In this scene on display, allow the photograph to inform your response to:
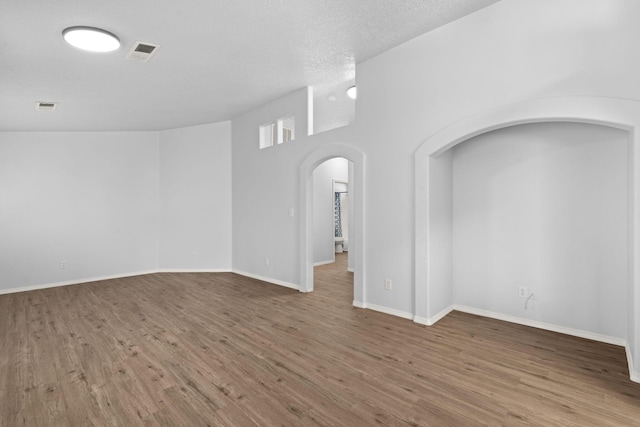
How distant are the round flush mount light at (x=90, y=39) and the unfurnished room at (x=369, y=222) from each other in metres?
0.02

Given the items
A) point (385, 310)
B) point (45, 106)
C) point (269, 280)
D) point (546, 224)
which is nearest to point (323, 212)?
point (269, 280)

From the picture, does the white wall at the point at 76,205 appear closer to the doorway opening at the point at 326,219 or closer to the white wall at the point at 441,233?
the doorway opening at the point at 326,219

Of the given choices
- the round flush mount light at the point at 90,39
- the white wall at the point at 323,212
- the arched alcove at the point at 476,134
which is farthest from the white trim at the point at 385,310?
the round flush mount light at the point at 90,39

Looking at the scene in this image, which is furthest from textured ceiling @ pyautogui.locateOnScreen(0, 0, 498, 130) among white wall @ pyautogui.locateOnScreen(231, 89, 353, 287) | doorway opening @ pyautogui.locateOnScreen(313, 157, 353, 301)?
doorway opening @ pyautogui.locateOnScreen(313, 157, 353, 301)

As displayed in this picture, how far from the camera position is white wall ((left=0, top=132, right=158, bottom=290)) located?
545 centimetres

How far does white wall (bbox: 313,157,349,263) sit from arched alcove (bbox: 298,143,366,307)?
8.48 feet

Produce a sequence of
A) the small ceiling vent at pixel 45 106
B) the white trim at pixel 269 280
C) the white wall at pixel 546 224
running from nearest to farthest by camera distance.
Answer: the white wall at pixel 546 224 → the small ceiling vent at pixel 45 106 → the white trim at pixel 269 280

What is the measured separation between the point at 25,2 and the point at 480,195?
15.1 feet

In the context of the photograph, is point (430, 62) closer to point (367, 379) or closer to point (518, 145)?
point (518, 145)

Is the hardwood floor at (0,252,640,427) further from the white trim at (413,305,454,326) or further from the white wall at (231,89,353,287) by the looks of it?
the white wall at (231,89,353,287)

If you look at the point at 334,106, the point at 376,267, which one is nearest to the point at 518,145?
the point at 376,267

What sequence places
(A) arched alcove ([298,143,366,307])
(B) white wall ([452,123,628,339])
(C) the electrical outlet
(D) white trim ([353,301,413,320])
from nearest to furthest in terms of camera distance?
(B) white wall ([452,123,628,339]) → (C) the electrical outlet → (D) white trim ([353,301,413,320]) → (A) arched alcove ([298,143,366,307])

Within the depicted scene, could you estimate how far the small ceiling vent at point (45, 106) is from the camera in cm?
449

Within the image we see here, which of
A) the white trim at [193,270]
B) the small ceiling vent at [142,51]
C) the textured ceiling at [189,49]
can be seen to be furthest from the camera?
the white trim at [193,270]
